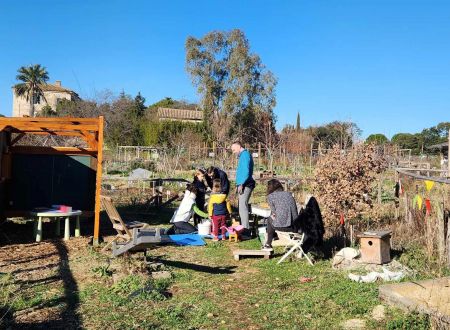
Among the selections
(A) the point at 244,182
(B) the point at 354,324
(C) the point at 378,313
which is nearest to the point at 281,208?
(A) the point at 244,182

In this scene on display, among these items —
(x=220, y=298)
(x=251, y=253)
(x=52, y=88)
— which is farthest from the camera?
(x=52, y=88)

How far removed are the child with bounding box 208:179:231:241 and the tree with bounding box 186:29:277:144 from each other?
28444 millimetres

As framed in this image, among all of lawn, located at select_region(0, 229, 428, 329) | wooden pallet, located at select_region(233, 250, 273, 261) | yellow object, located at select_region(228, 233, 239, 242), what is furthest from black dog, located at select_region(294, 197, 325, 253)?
yellow object, located at select_region(228, 233, 239, 242)

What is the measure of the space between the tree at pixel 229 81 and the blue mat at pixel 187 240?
28.6 metres

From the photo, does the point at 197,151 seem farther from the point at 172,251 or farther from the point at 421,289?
the point at 421,289

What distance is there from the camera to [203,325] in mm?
4520

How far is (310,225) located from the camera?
726 centimetres

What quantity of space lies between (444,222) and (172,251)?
173 inches

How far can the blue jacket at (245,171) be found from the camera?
9.29m

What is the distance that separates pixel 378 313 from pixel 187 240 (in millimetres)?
4853

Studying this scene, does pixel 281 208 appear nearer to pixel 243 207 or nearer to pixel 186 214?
pixel 243 207

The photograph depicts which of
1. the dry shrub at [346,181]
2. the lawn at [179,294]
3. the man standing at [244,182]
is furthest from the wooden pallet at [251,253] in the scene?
the man standing at [244,182]

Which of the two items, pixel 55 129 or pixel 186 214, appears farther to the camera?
pixel 186 214

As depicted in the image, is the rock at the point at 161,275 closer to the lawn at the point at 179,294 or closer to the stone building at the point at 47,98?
the lawn at the point at 179,294
